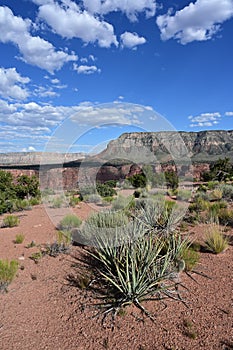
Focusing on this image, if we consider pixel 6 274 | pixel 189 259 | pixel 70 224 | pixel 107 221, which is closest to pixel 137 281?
pixel 189 259

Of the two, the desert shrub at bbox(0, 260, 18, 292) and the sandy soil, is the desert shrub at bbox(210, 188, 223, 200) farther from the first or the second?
the desert shrub at bbox(0, 260, 18, 292)

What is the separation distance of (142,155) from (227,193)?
21.9m

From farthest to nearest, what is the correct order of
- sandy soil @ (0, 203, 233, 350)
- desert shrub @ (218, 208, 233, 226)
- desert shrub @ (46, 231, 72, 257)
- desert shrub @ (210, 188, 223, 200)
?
desert shrub @ (210, 188, 223, 200), desert shrub @ (218, 208, 233, 226), desert shrub @ (46, 231, 72, 257), sandy soil @ (0, 203, 233, 350)

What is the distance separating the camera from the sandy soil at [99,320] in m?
3.42

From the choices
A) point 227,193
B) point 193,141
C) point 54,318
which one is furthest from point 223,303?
point 193,141

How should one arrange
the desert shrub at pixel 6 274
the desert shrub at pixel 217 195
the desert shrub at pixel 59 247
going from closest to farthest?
the desert shrub at pixel 6 274 → the desert shrub at pixel 59 247 → the desert shrub at pixel 217 195

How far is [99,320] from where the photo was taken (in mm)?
3869

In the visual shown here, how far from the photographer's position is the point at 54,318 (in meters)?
3.97

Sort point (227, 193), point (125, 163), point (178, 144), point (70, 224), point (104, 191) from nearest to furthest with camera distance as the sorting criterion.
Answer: point (70, 224), point (227, 193), point (104, 191), point (125, 163), point (178, 144)

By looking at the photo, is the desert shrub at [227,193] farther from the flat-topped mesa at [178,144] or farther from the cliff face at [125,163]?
the cliff face at [125,163]

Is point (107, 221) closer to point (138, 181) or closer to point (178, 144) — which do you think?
point (138, 181)

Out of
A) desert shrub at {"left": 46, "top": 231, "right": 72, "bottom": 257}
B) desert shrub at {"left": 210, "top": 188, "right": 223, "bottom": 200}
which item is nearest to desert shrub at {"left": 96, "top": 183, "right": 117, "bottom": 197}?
desert shrub at {"left": 210, "top": 188, "right": 223, "bottom": 200}

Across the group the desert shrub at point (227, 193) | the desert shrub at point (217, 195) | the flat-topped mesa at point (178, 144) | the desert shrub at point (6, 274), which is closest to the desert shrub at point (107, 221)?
the desert shrub at point (6, 274)

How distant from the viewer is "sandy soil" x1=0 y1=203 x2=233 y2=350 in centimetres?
342
